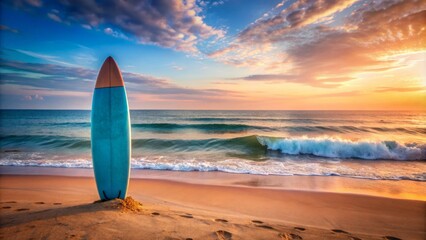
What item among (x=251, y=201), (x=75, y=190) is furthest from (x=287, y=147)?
(x=75, y=190)

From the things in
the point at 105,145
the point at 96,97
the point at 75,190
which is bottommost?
the point at 75,190

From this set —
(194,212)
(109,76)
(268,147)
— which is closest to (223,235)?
(194,212)

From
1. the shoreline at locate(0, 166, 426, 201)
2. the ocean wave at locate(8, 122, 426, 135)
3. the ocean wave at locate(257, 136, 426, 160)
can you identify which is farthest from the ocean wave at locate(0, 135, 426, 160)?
the ocean wave at locate(8, 122, 426, 135)

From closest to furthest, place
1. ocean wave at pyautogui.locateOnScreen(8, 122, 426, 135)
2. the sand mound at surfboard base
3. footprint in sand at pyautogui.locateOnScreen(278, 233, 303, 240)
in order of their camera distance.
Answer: footprint in sand at pyautogui.locateOnScreen(278, 233, 303, 240)
the sand mound at surfboard base
ocean wave at pyautogui.locateOnScreen(8, 122, 426, 135)

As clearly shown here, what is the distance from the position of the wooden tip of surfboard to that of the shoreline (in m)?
3.38

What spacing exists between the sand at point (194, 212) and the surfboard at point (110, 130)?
389mm

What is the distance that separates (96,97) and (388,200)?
6243mm

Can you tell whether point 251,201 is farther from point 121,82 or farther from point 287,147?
point 287,147

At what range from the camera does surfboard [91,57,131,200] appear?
12.4ft

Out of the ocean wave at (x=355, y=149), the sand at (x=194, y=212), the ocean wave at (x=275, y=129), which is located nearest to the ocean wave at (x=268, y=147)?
the ocean wave at (x=355, y=149)

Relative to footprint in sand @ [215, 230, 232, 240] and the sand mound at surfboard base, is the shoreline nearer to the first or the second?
the sand mound at surfboard base

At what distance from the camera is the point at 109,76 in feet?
12.5

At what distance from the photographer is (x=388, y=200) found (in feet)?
15.8

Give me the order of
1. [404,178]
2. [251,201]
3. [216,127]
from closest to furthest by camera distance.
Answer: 1. [251,201]
2. [404,178]
3. [216,127]
